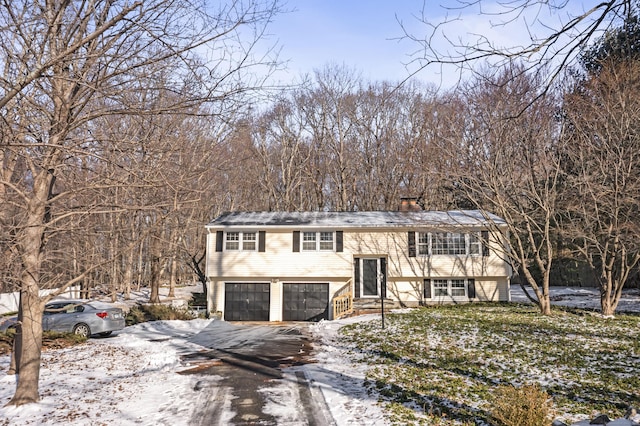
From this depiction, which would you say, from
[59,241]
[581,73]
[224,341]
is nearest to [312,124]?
[581,73]

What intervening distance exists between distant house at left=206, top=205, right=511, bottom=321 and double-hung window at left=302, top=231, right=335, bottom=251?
0.05 m

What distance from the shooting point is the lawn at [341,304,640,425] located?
22.5 ft

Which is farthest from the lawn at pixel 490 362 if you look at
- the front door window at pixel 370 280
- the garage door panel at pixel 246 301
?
the garage door panel at pixel 246 301

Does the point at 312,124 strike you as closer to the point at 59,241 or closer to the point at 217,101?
the point at 59,241

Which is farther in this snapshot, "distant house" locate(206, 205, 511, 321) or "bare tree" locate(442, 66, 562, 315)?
"distant house" locate(206, 205, 511, 321)

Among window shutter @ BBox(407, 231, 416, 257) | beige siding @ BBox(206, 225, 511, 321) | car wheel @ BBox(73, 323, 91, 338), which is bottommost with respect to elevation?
car wheel @ BBox(73, 323, 91, 338)

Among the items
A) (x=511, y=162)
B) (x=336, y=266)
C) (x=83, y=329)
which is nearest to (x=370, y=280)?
(x=336, y=266)

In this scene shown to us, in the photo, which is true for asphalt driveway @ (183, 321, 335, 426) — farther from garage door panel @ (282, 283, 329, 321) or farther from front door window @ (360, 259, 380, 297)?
front door window @ (360, 259, 380, 297)

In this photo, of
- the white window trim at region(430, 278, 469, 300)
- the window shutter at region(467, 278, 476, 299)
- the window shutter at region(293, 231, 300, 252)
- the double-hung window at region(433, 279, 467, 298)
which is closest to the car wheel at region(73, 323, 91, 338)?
the window shutter at region(293, 231, 300, 252)

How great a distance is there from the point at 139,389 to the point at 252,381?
2108 millimetres

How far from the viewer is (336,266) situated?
21953mm

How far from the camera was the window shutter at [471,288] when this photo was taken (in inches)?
864

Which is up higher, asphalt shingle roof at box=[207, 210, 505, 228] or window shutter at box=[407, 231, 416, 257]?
asphalt shingle roof at box=[207, 210, 505, 228]

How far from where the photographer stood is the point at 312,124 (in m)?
36.3
